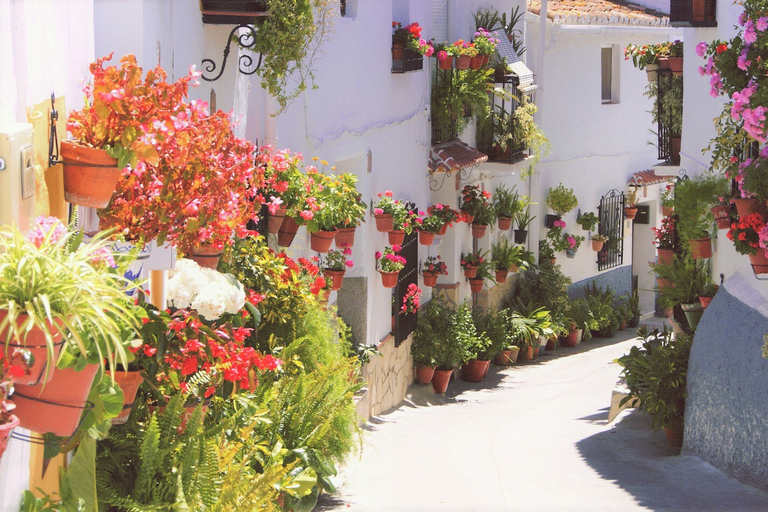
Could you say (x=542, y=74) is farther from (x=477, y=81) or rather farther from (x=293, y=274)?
(x=293, y=274)

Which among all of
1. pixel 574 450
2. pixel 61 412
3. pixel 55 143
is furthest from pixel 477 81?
pixel 61 412

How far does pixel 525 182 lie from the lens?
20.0 m

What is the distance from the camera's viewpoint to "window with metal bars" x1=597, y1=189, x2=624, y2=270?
2247cm

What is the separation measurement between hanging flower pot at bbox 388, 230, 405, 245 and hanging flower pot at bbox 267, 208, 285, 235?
15.0ft

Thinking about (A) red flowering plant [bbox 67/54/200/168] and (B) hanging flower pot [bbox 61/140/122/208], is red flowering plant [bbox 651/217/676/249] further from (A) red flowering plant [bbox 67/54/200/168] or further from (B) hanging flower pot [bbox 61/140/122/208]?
(B) hanging flower pot [bbox 61/140/122/208]

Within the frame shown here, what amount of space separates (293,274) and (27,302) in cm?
454

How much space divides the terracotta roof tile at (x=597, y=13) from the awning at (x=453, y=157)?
479 cm

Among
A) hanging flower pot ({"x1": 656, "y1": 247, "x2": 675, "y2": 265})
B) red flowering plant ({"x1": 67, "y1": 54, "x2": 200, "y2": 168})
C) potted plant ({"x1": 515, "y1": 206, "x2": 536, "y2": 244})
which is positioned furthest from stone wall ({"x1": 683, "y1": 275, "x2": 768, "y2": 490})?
potted plant ({"x1": 515, "y1": 206, "x2": 536, "y2": 244})

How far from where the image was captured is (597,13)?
801 inches

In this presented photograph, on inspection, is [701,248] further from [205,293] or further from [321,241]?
[205,293]

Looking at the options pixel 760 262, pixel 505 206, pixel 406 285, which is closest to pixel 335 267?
pixel 406 285

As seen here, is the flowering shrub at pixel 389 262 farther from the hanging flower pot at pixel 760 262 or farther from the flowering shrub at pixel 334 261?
the hanging flower pot at pixel 760 262

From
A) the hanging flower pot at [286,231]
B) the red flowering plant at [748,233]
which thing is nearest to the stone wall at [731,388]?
the red flowering plant at [748,233]

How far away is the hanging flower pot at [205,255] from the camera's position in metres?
6.00
